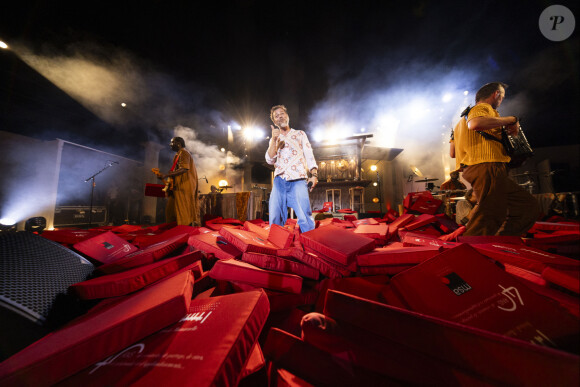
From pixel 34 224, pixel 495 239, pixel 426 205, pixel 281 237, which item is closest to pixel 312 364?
pixel 281 237

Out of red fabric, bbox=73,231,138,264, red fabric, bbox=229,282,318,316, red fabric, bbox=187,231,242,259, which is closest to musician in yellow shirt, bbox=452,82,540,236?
red fabric, bbox=229,282,318,316

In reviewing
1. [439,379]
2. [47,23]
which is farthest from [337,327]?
[47,23]

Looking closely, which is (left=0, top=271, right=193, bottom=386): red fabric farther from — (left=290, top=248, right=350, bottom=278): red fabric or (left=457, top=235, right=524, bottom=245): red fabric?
(left=457, top=235, right=524, bottom=245): red fabric

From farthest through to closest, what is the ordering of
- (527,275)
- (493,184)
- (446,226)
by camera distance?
(446,226) → (493,184) → (527,275)

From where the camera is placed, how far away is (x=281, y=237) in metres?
1.90

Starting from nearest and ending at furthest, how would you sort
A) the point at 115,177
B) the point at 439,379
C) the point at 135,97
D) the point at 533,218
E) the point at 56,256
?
the point at 439,379, the point at 56,256, the point at 533,218, the point at 135,97, the point at 115,177

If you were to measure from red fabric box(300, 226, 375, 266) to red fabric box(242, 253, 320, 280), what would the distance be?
173 mm

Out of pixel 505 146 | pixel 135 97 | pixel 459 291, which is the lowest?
pixel 459 291

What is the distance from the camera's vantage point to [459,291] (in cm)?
75

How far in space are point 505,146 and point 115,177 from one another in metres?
15.8

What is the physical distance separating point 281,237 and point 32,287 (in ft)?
4.98

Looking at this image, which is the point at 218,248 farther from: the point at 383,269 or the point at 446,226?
the point at 446,226

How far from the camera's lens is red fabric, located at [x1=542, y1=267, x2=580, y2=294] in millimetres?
673

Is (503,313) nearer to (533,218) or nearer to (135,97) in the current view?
(533,218)
